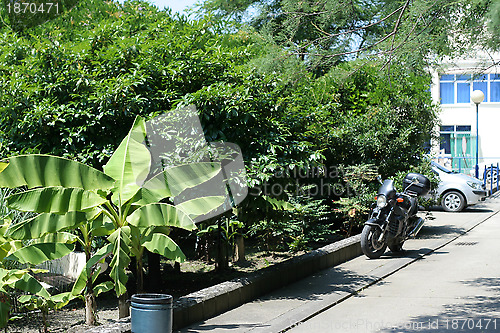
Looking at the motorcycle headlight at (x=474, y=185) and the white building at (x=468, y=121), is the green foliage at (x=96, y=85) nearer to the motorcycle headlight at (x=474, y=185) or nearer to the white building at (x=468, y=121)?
the motorcycle headlight at (x=474, y=185)

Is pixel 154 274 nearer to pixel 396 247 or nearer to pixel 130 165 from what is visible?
pixel 130 165

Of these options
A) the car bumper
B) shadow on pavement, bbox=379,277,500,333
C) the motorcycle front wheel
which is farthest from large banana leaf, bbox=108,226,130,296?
the car bumper

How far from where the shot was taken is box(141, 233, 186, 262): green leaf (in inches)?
257

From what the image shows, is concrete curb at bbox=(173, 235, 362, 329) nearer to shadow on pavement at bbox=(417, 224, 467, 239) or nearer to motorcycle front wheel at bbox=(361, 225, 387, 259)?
motorcycle front wheel at bbox=(361, 225, 387, 259)

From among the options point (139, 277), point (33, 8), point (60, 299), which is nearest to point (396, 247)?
point (139, 277)

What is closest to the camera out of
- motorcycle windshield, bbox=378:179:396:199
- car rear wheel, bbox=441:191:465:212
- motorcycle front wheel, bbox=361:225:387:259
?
motorcycle front wheel, bbox=361:225:387:259

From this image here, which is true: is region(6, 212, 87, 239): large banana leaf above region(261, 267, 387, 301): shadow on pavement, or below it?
above

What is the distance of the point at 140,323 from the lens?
603cm

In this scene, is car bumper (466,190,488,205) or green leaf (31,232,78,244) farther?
car bumper (466,190,488,205)

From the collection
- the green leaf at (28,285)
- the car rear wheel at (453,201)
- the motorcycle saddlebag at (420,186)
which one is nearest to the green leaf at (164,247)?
the green leaf at (28,285)

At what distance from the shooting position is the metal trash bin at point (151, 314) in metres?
5.99

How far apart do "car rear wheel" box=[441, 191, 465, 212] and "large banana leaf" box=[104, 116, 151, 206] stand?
15424mm

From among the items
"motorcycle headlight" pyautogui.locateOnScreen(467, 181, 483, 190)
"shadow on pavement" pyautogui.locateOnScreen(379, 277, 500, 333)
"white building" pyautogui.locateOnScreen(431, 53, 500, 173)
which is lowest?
"shadow on pavement" pyautogui.locateOnScreen(379, 277, 500, 333)

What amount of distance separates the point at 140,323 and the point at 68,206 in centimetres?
139
